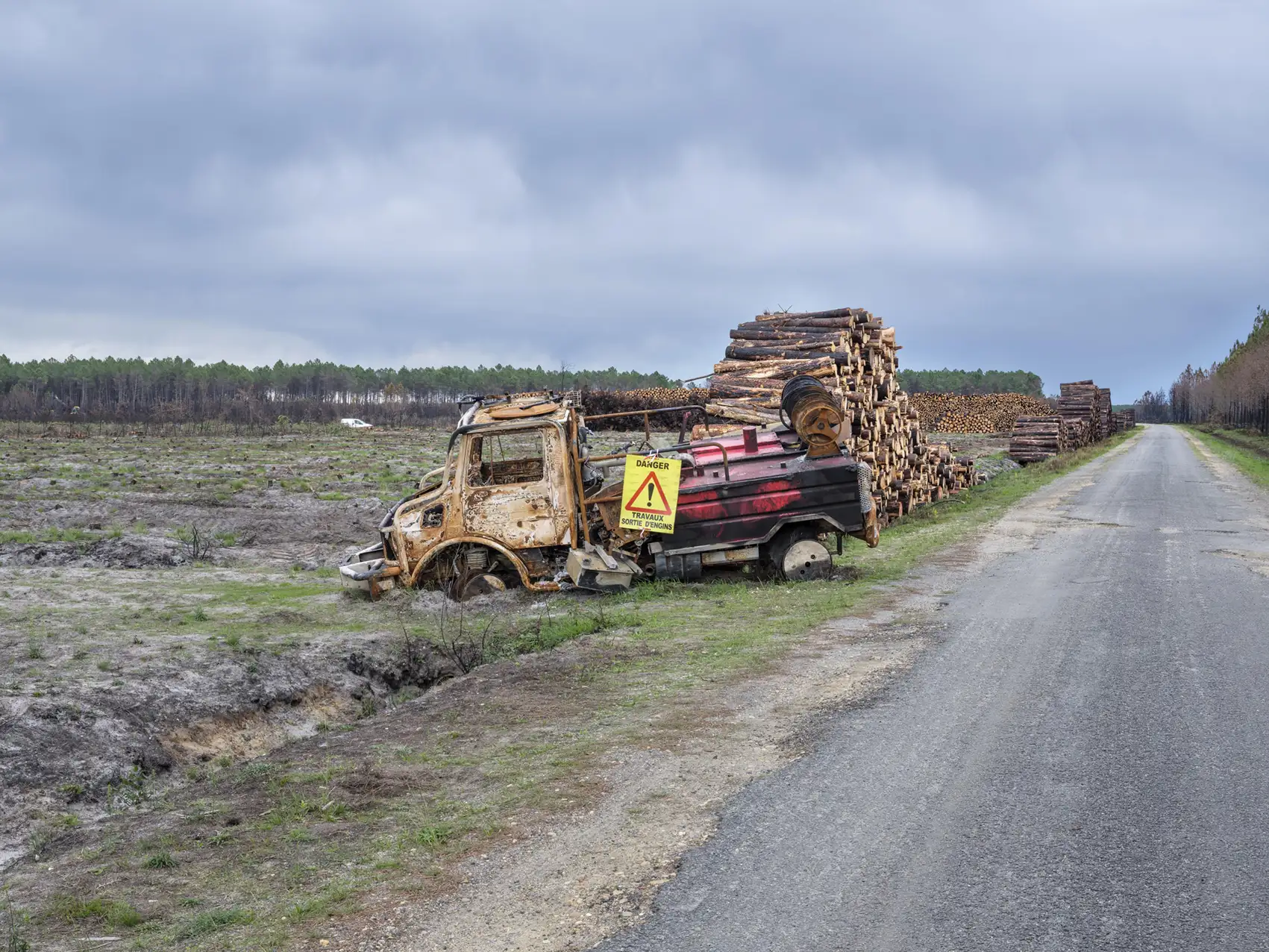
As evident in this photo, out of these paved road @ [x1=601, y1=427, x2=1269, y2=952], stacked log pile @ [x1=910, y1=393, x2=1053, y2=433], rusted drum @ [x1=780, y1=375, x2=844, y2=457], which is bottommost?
paved road @ [x1=601, y1=427, x2=1269, y2=952]

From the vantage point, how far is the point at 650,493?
1255 cm

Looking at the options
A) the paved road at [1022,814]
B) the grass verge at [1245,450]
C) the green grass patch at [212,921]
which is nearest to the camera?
the paved road at [1022,814]

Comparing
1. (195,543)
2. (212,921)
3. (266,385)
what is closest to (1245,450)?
(195,543)

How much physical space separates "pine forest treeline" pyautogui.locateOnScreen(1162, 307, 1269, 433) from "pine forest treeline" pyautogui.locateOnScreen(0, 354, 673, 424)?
5726 cm

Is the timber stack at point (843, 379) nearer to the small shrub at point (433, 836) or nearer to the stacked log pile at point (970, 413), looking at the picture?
the small shrub at point (433, 836)

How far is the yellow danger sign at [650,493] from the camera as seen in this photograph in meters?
12.5

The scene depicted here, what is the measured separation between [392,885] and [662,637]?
547 cm

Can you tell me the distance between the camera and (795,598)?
1186cm

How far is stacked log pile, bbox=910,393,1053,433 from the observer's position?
73125mm

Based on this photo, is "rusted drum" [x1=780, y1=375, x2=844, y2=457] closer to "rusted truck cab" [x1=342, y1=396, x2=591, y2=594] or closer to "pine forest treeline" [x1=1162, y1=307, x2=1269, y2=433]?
"rusted truck cab" [x1=342, y1=396, x2=591, y2=594]

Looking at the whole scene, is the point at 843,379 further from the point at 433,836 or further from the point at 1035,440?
the point at 1035,440

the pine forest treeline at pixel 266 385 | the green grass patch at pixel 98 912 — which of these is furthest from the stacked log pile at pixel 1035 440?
the pine forest treeline at pixel 266 385

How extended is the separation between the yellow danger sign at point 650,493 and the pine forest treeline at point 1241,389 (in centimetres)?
6489

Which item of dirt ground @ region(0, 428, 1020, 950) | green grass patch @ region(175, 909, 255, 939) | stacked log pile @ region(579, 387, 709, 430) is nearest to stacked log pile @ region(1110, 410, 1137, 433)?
stacked log pile @ region(579, 387, 709, 430)
